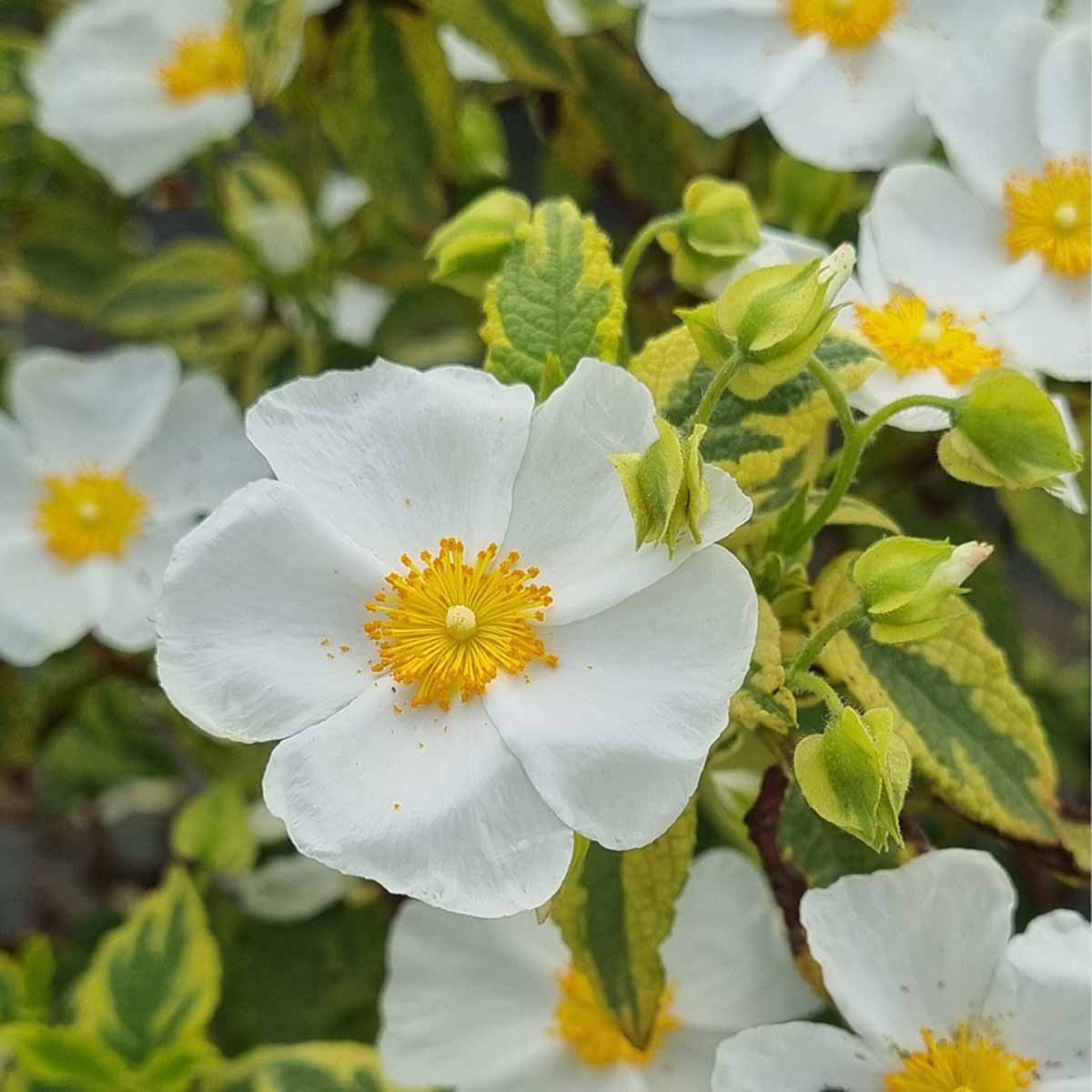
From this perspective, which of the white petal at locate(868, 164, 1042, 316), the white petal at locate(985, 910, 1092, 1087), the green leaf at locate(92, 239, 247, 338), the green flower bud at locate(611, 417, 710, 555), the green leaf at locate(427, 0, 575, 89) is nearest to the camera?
the green flower bud at locate(611, 417, 710, 555)

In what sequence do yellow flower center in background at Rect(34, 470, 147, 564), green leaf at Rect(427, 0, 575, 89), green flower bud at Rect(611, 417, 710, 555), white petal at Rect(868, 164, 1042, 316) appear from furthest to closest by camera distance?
yellow flower center in background at Rect(34, 470, 147, 564) < green leaf at Rect(427, 0, 575, 89) < white petal at Rect(868, 164, 1042, 316) < green flower bud at Rect(611, 417, 710, 555)

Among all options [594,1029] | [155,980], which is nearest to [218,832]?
[155,980]

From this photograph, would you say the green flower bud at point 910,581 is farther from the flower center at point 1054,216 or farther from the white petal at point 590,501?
the flower center at point 1054,216

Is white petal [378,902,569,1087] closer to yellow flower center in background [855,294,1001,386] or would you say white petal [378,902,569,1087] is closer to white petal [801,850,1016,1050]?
white petal [801,850,1016,1050]

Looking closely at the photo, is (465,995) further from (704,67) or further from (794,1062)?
(704,67)

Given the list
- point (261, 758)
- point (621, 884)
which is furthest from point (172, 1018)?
point (621, 884)

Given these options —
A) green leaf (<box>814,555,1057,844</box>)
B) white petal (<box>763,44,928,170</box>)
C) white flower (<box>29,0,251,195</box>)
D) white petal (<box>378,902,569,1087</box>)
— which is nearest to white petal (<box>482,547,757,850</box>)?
green leaf (<box>814,555,1057,844</box>)

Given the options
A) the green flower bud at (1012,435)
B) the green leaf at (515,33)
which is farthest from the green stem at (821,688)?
the green leaf at (515,33)

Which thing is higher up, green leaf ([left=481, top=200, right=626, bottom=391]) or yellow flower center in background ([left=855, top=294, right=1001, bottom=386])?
green leaf ([left=481, top=200, right=626, bottom=391])

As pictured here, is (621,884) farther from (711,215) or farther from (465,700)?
(711,215)
